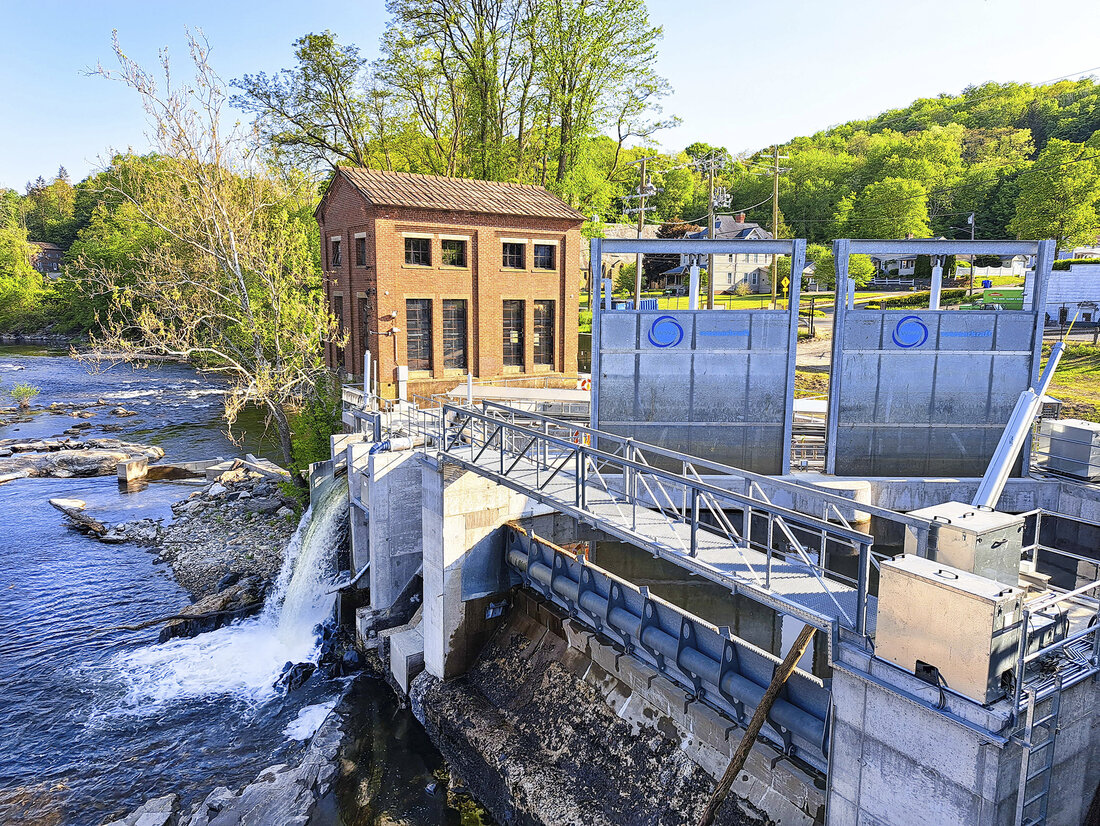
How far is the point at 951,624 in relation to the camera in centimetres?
639

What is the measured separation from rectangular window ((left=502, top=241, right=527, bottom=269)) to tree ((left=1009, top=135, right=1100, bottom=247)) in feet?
119

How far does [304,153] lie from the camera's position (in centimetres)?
4603

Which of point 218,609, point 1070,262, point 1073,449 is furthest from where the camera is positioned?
point 1070,262

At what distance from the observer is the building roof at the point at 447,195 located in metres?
25.7

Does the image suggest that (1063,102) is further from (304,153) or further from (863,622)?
(863,622)

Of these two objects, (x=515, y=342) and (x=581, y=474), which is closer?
(x=581, y=474)

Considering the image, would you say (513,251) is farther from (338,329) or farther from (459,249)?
(338,329)

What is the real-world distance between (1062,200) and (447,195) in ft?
134

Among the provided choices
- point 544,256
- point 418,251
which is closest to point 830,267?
point 544,256

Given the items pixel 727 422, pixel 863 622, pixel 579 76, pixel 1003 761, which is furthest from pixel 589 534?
pixel 579 76

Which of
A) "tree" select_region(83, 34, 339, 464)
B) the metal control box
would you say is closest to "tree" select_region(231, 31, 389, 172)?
"tree" select_region(83, 34, 339, 464)

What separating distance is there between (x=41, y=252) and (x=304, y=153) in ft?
280

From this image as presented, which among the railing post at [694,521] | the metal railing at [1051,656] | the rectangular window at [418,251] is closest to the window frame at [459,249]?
the rectangular window at [418,251]

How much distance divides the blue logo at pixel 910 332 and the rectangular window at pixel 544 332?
16.7 m
